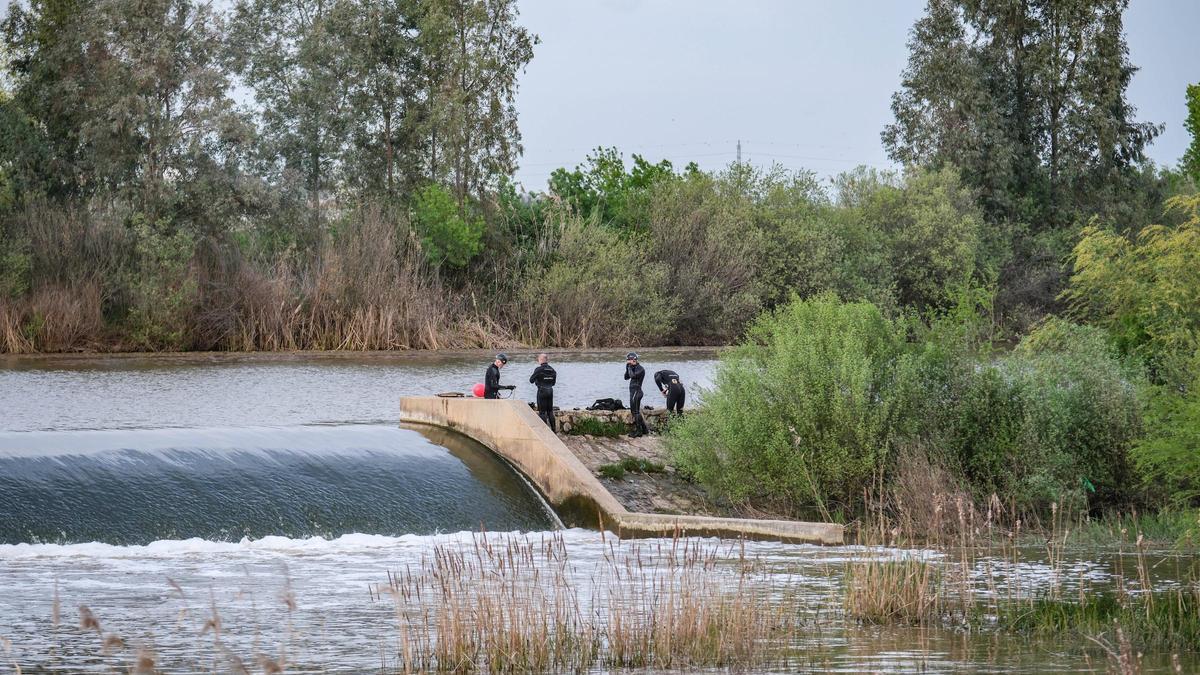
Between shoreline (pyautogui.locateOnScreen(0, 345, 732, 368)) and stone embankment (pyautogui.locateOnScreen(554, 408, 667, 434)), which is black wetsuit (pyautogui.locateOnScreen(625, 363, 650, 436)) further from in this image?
shoreline (pyautogui.locateOnScreen(0, 345, 732, 368))

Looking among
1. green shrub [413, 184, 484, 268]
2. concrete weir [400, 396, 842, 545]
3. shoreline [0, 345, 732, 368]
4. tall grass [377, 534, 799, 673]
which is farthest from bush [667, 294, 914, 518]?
green shrub [413, 184, 484, 268]

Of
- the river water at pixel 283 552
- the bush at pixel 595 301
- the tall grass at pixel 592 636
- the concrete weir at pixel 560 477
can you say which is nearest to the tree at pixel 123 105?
the bush at pixel 595 301

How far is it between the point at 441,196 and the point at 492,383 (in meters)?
32.9

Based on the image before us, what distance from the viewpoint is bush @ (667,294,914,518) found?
74.7 feet

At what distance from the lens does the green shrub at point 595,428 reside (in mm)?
26703

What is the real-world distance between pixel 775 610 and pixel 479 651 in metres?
3.69

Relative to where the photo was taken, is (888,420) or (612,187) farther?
(612,187)

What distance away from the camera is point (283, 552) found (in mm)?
19594

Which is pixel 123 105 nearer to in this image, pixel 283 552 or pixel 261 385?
pixel 261 385

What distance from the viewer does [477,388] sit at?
86.9ft

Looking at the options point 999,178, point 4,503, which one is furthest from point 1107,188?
point 4,503

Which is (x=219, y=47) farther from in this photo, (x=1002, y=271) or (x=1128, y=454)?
(x=1128, y=454)

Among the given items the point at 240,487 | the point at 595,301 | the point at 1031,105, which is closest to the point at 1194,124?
the point at 1031,105

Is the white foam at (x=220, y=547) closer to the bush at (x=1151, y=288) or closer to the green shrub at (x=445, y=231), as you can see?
the bush at (x=1151, y=288)
